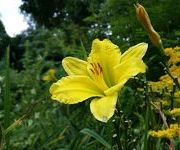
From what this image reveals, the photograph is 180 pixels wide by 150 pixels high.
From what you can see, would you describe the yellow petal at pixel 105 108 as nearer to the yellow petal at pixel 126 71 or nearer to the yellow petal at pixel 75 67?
the yellow petal at pixel 126 71

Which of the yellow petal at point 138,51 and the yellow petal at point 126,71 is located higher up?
the yellow petal at point 138,51

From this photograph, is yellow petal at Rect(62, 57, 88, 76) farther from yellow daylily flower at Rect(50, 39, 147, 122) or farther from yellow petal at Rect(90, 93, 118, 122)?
yellow petal at Rect(90, 93, 118, 122)

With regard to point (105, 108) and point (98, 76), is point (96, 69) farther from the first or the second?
point (105, 108)

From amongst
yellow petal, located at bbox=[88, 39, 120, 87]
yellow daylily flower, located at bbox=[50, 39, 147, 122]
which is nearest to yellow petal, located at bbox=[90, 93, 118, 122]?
yellow daylily flower, located at bbox=[50, 39, 147, 122]

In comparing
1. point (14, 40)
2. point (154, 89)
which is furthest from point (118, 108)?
point (14, 40)

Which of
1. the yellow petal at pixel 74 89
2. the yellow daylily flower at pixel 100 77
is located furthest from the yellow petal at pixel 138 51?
the yellow petal at pixel 74 89

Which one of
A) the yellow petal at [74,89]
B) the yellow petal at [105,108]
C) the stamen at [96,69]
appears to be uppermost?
the stamen at [96,69]

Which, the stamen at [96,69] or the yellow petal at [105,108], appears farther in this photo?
the stamen at [96,69]

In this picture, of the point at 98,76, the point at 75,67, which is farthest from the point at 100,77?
the point at 75,67
